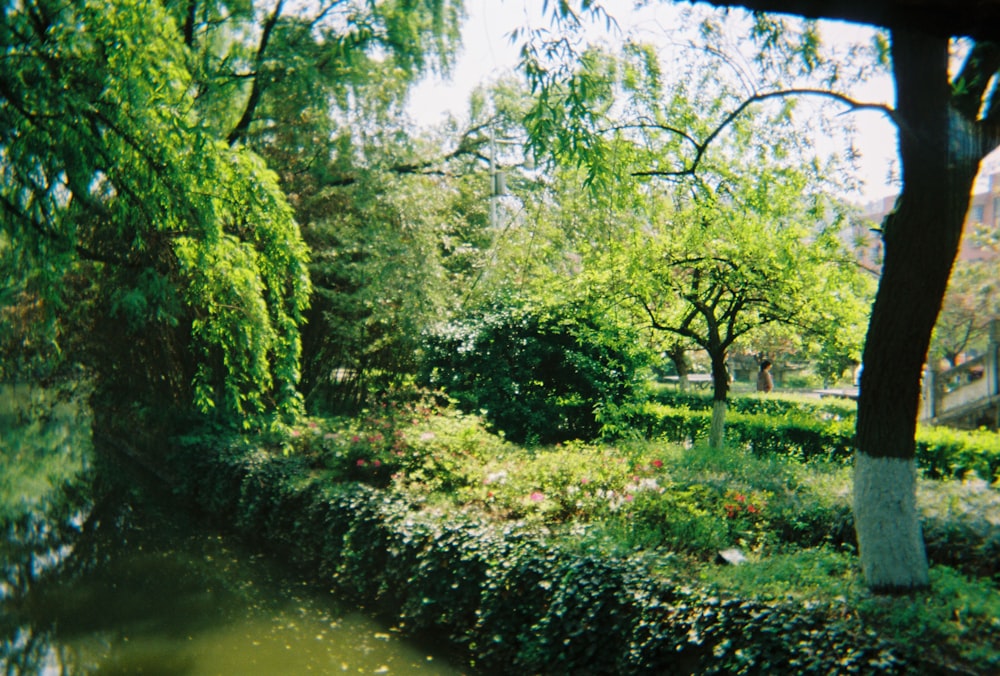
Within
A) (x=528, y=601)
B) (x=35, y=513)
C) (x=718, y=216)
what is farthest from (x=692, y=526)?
(x=35, y=513)

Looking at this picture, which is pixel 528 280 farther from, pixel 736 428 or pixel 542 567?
pixel 542 567

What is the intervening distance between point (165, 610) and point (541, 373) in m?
7.40

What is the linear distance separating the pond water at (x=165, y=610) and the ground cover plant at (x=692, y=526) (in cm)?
67

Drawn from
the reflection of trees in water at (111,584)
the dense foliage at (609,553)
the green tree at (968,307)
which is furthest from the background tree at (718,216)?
the green tree at (968,307)

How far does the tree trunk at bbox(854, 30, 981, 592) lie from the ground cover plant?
0.41 metres

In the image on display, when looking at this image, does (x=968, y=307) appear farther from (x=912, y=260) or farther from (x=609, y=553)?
(x=609, y=553)

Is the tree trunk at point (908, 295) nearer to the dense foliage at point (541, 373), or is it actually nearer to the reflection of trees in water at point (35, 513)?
the reflection of trees in water at point (35, 513)

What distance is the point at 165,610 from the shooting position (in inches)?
309

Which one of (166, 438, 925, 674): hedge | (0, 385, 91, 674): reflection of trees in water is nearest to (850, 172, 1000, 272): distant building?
(166, 438, 925, 674): hedge

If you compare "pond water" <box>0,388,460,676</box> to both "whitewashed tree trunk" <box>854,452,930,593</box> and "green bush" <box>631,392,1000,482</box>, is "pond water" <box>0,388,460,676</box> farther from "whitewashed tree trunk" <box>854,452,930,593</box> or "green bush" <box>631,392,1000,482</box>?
"green bush" <box>631,392,1000,482</box>

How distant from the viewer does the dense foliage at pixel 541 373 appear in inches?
506

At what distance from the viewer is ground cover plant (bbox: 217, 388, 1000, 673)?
182 inches

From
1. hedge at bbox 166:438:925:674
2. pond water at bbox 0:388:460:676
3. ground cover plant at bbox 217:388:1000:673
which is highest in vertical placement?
ground cover plant at bbox 217:388:1000:673

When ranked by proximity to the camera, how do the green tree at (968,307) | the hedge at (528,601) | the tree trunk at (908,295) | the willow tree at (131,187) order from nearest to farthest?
the hedge at (528,601), the tree trunk at (908,295), the willow tree at (131,187), the green tree at (968,307)
